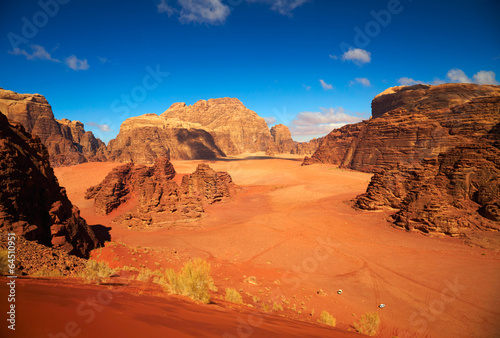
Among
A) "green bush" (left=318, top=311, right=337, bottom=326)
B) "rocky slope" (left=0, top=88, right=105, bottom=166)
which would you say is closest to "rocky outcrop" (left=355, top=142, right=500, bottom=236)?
"green bush" (left=318, top=311, right=337, bottom=326)

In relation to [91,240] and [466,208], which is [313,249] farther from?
[91,240]

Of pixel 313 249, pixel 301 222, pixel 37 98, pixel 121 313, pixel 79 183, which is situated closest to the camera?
pixel 121 313

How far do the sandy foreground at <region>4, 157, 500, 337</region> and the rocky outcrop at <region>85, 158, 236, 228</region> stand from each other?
1.10 metres

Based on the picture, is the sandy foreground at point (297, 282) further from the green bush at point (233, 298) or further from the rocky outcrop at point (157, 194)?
the rocky outcrop at point (157, 194)

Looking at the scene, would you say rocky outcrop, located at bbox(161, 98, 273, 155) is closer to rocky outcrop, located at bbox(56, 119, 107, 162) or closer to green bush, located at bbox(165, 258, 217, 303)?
rocky outcrop, located at bbox(56, 119, 107, 162)

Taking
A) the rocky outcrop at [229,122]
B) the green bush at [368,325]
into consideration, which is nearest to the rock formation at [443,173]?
the green bush at [368,325]

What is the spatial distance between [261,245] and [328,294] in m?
5.78

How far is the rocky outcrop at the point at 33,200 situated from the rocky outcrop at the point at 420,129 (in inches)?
1100

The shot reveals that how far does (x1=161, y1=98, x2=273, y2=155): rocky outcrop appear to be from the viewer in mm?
108688

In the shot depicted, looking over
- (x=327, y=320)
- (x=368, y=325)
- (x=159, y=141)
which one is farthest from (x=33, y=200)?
(x=159, y=141)

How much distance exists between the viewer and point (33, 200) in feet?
24.1

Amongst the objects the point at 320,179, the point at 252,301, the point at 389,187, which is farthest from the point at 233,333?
the point at 320,179

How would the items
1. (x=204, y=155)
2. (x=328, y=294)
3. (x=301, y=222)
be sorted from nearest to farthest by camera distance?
(x=328, y=294), (x=301, y=222), (x=204, y=155)

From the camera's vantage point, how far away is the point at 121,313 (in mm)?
2525
